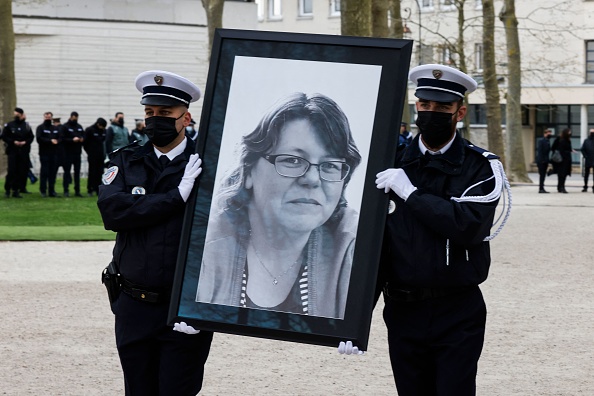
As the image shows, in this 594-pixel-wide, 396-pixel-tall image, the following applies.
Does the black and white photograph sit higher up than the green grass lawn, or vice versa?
the black and white photograph

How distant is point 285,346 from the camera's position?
30.0 feet

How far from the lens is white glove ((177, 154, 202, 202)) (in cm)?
477

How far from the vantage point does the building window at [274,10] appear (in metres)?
67.5

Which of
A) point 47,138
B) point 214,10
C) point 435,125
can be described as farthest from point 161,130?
point 214,10

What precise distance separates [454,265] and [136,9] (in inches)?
1709

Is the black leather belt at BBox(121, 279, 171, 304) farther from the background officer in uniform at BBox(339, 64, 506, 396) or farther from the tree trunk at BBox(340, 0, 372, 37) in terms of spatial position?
the tree trunk at BBox(340, 0, 372, 37)

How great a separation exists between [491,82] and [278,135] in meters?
33.4

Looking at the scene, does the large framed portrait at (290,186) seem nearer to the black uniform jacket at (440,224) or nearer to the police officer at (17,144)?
the black uniform jacket at (440,224)

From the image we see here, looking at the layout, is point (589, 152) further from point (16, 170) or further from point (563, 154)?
point (16, 170)

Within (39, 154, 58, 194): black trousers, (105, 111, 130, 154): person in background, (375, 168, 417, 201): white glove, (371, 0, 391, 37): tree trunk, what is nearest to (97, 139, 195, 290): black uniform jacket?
(375, 168, 417, 201): white glove

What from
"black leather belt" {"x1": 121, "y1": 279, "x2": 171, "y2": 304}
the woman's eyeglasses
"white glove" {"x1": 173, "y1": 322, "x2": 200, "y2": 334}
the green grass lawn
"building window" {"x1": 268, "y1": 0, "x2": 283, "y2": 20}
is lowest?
the green grass lawn

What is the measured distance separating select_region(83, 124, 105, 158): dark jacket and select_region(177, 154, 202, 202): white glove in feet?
71.2

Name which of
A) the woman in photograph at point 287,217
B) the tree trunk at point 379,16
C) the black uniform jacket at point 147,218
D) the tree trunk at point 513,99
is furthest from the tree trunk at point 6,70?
the woman in photograph at point 287,217

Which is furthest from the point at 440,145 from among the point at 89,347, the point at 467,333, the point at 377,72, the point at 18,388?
the point at 89,347
